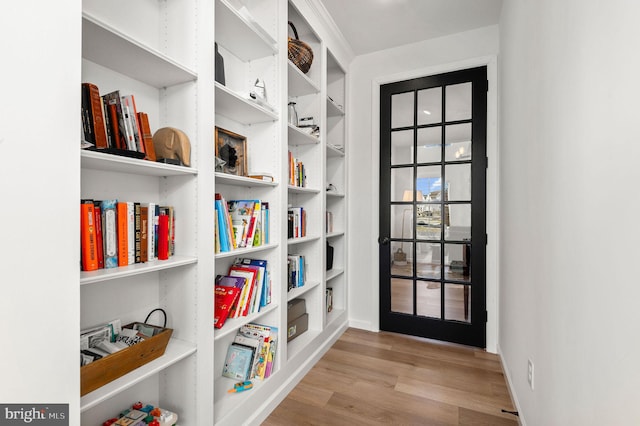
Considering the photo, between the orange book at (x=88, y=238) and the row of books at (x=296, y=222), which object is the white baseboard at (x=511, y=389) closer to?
the row of books at (x=296, y=222)

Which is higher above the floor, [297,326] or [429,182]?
[429,182]

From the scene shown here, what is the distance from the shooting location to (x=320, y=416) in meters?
1.75

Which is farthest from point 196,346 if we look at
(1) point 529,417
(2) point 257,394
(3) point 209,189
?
(1) point 529,417

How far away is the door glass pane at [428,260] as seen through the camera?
277cm

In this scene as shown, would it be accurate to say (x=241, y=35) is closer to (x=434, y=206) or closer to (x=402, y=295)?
(x=434, y=206)

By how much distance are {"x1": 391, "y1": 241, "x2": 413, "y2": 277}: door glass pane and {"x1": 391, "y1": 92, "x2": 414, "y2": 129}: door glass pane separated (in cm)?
112

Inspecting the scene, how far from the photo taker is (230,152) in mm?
1783

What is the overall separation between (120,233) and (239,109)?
0.95 m

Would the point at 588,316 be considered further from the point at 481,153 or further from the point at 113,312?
the point at 481,153

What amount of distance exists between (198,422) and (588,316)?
59.5 inches

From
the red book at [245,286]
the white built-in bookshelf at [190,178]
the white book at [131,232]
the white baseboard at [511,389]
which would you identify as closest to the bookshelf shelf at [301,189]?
the white built-in bookshelf at [190,178]

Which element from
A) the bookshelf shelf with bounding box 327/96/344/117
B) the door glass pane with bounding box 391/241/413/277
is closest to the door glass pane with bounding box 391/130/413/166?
the bookshelf shelf with bounding box 327/96/344/117

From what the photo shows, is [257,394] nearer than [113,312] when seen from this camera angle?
No

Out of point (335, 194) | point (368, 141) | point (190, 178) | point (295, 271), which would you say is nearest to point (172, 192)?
point (190, 178)
